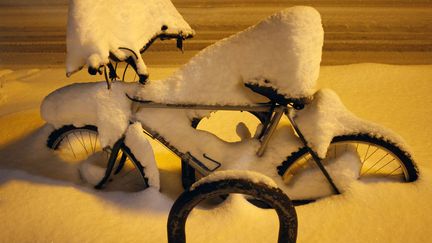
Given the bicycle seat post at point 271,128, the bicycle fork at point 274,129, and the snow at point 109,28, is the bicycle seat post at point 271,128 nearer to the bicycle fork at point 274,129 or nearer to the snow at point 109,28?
the bicycle fork at point 274,129

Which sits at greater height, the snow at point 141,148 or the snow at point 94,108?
the snow at point 94,108

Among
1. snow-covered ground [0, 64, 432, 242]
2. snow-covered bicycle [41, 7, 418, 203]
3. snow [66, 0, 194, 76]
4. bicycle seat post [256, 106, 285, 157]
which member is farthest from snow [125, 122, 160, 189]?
bicycle seat post [256, 106, 285, 157]

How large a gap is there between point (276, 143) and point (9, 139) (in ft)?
8.35

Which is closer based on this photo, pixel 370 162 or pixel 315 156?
pixel 315 156

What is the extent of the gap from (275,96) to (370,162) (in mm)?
1315

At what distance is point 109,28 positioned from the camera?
2.21 metres

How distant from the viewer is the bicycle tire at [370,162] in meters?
2.38

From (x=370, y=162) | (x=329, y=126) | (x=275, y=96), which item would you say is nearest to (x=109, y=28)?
(x=275, y=96)

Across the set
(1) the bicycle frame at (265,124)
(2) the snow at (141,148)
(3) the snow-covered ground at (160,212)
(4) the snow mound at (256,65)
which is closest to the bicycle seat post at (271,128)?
(1) the bicycle frame at (265,124)

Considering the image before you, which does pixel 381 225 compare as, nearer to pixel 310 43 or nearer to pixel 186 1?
pixel 310 43

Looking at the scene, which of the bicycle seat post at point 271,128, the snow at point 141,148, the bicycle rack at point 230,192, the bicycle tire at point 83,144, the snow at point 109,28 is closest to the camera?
the bicycle rack at point 230,192

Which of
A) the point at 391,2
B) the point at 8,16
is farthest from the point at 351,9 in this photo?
the point at 8,16

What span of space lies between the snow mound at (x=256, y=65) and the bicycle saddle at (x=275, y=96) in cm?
3

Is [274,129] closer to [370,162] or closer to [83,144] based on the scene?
[370,162]
